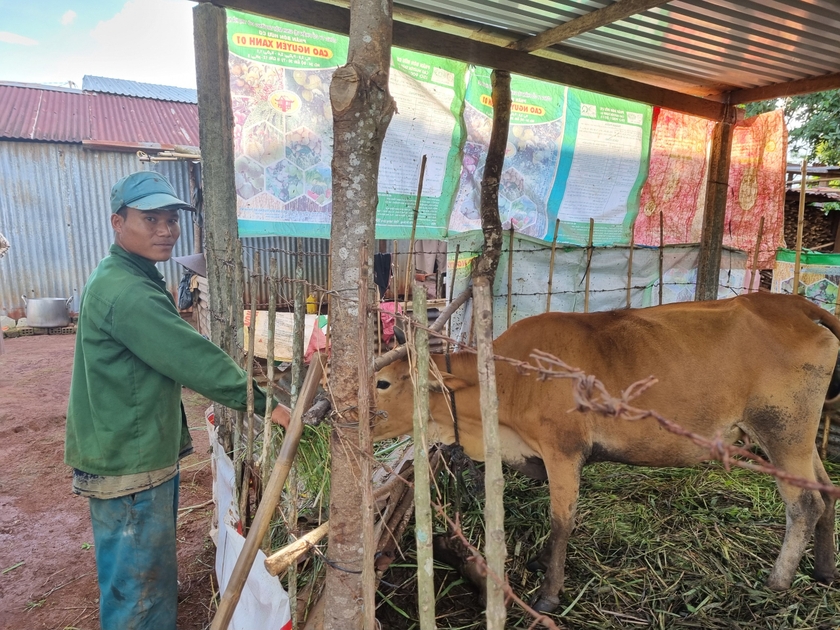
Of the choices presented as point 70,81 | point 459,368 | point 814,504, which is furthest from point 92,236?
point 814,504

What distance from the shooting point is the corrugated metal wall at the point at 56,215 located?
1136cm

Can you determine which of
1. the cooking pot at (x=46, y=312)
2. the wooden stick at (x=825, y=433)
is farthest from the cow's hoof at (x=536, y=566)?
the cooking pot at (x=46, y=312)

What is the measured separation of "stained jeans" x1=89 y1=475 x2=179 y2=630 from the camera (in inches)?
99.7

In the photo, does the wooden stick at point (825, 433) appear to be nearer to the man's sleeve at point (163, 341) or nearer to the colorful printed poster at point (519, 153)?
the colorful printed poster at point (519, 153)

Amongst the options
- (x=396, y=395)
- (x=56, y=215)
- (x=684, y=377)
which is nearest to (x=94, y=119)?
(x=56, y=215)

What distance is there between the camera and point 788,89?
Result: 546cm

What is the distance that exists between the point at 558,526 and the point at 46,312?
11813 millimetres

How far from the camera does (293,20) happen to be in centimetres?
349

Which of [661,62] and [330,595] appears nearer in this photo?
[330,595]

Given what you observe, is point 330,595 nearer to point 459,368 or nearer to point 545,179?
point 459,368

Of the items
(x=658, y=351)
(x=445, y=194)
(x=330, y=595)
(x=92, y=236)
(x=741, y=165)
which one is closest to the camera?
(x=330, y=595)

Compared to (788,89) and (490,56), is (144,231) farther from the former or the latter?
(788,89)

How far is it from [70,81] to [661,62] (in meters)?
19.9

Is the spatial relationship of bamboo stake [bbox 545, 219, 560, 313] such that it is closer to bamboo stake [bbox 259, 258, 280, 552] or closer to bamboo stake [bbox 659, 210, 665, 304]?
bamboo stake [bbox 659, 210, 665, 304]
